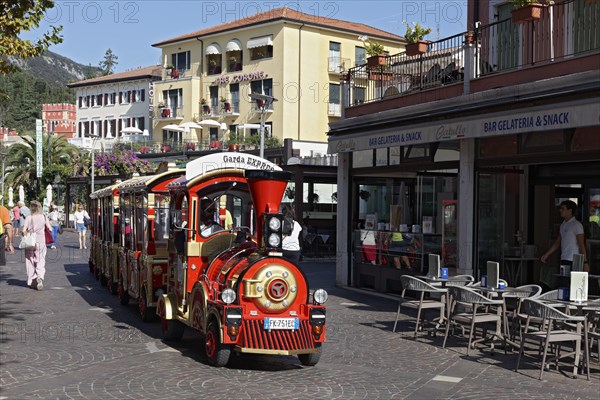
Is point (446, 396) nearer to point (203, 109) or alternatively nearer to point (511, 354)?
point (511, 354)

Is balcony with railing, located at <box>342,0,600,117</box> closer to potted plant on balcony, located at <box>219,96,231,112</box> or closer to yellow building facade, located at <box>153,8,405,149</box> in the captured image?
yellow building facade, located at <box>153,8,405,149</box>

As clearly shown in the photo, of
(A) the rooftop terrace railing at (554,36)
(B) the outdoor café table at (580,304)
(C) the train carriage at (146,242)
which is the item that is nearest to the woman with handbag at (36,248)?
(C) the train carriage at (146,242)

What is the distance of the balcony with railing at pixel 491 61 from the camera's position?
13.5 m

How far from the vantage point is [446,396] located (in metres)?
9.02

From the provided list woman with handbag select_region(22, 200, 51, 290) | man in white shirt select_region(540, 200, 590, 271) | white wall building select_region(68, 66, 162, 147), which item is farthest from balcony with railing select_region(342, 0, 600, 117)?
white wall building select_region(68, 66, 162, 147)

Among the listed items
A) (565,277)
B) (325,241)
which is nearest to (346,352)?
(565,277)

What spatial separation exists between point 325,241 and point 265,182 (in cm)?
2146

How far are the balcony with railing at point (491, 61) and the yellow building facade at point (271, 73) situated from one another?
1562 inches

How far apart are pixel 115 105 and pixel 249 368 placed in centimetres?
7584

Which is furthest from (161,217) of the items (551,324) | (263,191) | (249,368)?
(551,324)

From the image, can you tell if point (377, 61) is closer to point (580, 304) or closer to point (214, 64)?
point (580, 304)

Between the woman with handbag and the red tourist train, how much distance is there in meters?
4.32

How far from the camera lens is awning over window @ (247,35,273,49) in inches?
2488

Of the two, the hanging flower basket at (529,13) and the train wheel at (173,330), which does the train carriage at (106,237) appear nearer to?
the train wheel at (173,330)
